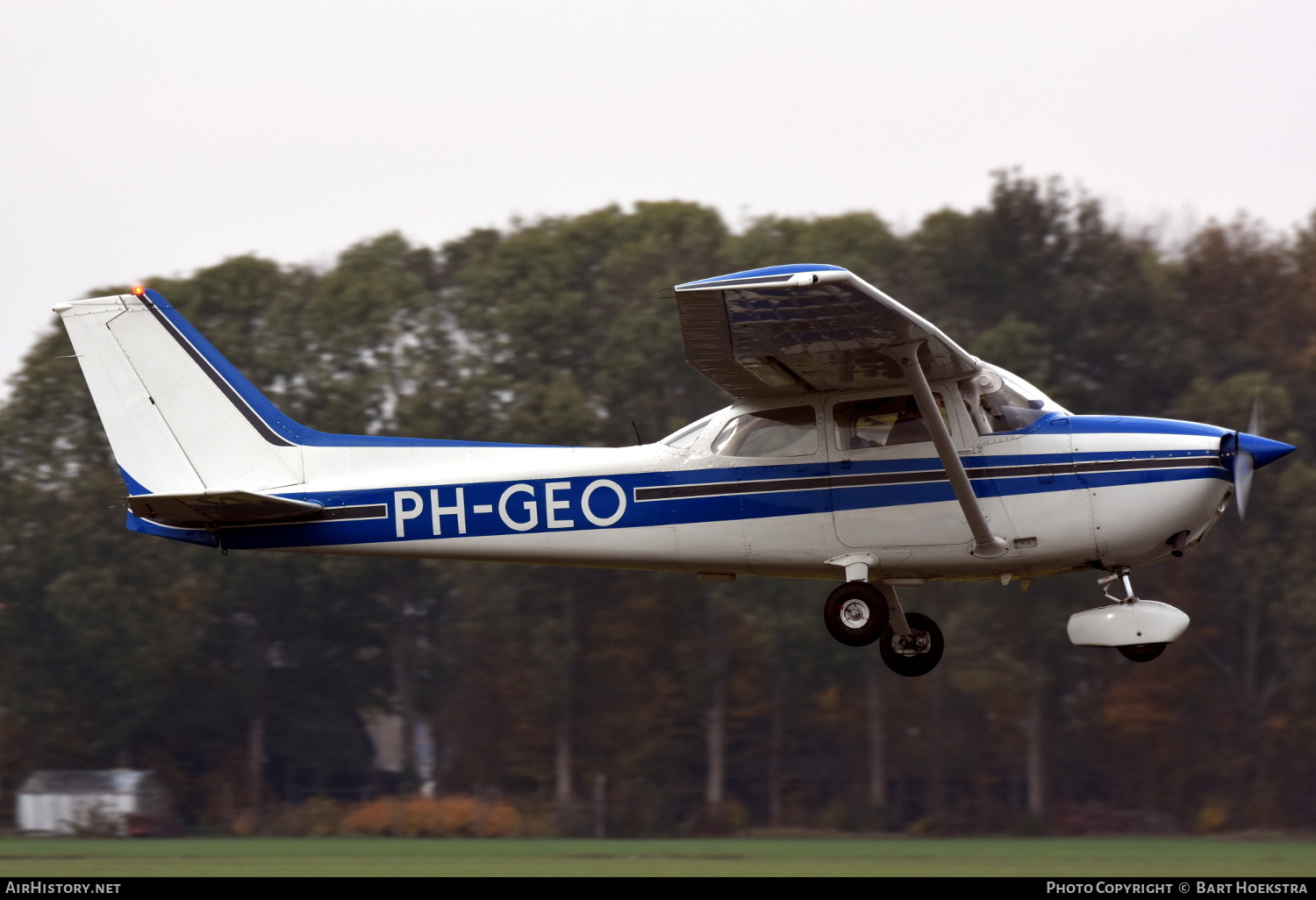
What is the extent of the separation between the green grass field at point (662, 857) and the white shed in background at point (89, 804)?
104 centimetres

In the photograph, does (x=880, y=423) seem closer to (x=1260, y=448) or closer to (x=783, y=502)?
(x=783, y=502)

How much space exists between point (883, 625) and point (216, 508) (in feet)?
16.7

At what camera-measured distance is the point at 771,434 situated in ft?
38.4

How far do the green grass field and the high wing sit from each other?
24.8 m

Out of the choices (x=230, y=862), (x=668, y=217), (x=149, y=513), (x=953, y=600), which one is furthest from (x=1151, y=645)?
(x=668, y=217)

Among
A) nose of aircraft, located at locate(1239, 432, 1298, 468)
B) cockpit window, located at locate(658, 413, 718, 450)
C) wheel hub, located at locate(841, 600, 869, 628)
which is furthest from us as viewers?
cockpit window, located at locate(658, 413, 718, 450)

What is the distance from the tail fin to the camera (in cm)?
1268

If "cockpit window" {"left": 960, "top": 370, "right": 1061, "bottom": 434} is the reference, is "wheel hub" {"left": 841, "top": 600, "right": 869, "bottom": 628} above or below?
below

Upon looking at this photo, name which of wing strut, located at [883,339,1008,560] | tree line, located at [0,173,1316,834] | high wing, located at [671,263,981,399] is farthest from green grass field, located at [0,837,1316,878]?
high wing, located at [671,263,981,399]

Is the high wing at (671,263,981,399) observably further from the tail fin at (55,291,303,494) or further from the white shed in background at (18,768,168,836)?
the white shed in background at (18,768,168,836)

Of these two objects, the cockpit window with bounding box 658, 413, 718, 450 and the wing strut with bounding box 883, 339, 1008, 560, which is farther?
the cockpit window with bounding box 658, 413, 718, 450

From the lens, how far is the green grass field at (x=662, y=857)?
35.1 m

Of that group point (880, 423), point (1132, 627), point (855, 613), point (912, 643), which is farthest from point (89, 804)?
point (1132, 627)

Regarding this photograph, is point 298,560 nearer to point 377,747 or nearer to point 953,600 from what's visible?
point 377,747
